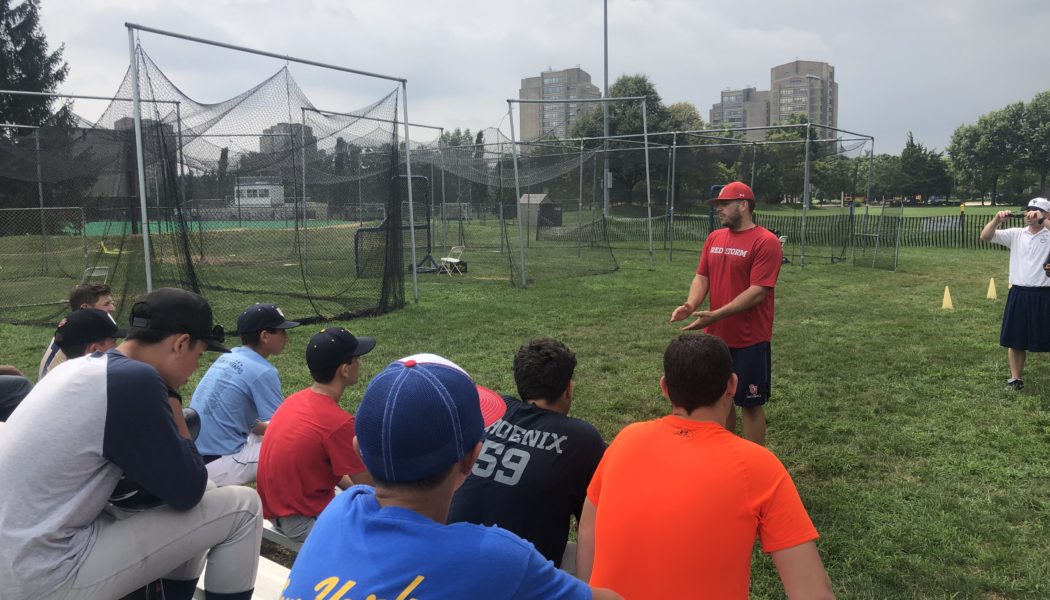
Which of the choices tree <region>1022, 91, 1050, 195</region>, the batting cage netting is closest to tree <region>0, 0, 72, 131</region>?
the batting cage netting

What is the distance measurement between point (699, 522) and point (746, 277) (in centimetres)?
307

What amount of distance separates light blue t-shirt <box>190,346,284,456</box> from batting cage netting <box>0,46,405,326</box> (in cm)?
566

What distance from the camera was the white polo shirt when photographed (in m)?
6.10

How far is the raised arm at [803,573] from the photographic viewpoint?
1731 millimetres

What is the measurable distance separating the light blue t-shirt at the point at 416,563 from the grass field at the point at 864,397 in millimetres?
1192

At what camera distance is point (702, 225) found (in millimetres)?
22234

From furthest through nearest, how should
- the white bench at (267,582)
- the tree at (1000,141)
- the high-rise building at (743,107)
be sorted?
the high-rise building at (743,107), the tree at (1000,141), the white bench at (267,582)

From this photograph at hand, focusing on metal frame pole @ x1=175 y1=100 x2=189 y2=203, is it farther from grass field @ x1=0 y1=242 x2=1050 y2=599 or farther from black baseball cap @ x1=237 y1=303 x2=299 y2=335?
black baseball cap @ x1=237 y1=303 x2=299 y2=335

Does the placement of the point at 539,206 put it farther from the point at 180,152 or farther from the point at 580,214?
the point at 180,152

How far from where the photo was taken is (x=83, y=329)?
3.12 metres

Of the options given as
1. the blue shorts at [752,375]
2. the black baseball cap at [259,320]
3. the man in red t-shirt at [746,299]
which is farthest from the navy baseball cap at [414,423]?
the blue shorts at [752,375]

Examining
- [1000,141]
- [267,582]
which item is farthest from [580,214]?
[1000,141]

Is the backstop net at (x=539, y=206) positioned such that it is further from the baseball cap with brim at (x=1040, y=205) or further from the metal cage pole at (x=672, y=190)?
the baseball cap with brim at (x=1040, y=205)

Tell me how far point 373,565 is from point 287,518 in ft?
6.77
